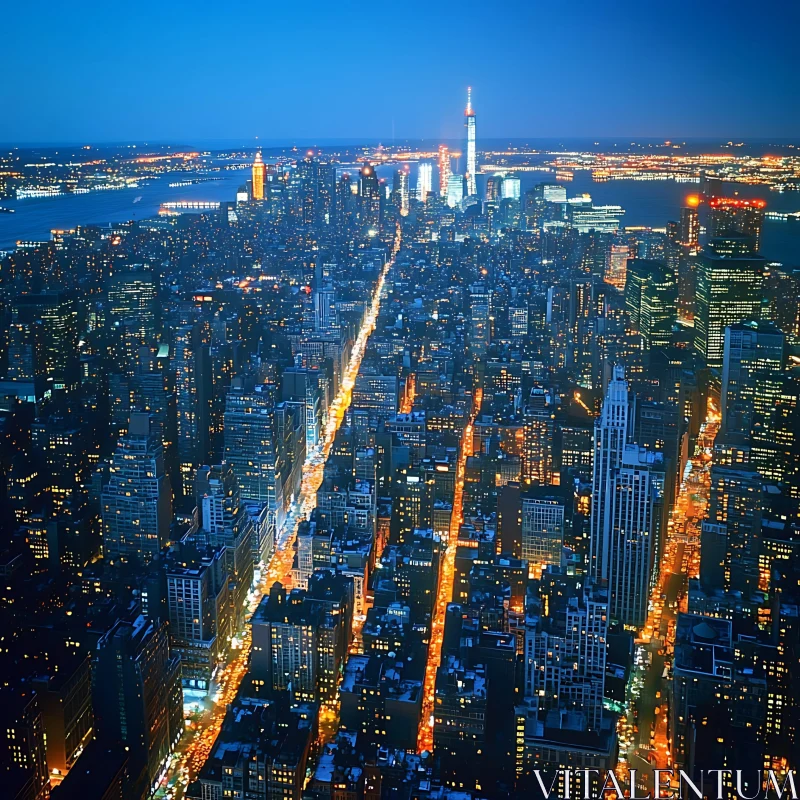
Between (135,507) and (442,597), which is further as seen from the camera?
(135,507)

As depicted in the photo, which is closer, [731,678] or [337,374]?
[731,678]

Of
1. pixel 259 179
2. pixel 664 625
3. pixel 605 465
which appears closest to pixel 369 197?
pixel 259 179

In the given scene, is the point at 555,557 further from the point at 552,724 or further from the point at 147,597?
the point at 147,597

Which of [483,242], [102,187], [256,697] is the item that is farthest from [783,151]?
[483,242]

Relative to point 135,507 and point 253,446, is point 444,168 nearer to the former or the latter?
point 253,446

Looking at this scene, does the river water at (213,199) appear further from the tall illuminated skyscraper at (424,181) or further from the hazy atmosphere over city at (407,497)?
the tall illuminated skyscraper at (424,181)

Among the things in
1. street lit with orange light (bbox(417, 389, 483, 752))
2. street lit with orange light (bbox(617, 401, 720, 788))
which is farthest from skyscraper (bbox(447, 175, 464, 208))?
street lit with orange light (bbox(617, 401, 720, 788))

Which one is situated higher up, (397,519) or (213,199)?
(213,199)
